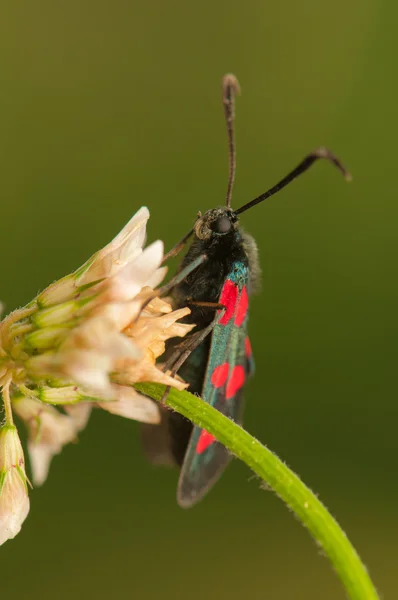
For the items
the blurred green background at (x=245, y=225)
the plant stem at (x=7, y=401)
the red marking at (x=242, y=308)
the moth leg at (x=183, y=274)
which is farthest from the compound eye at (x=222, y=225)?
the blurred green background at (x=245, y=225)

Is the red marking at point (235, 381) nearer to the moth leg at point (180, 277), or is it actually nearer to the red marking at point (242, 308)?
the red marking at point (242, 308)

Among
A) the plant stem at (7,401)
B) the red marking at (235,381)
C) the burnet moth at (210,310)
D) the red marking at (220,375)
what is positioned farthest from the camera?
the red marking at (235,381)

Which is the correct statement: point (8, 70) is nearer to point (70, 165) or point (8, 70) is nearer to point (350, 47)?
point (70, 165)

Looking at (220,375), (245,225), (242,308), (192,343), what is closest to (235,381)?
(220,375)

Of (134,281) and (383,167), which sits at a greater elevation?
(383,167)

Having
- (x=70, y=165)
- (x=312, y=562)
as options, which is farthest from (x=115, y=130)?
(x=312, y=562)
